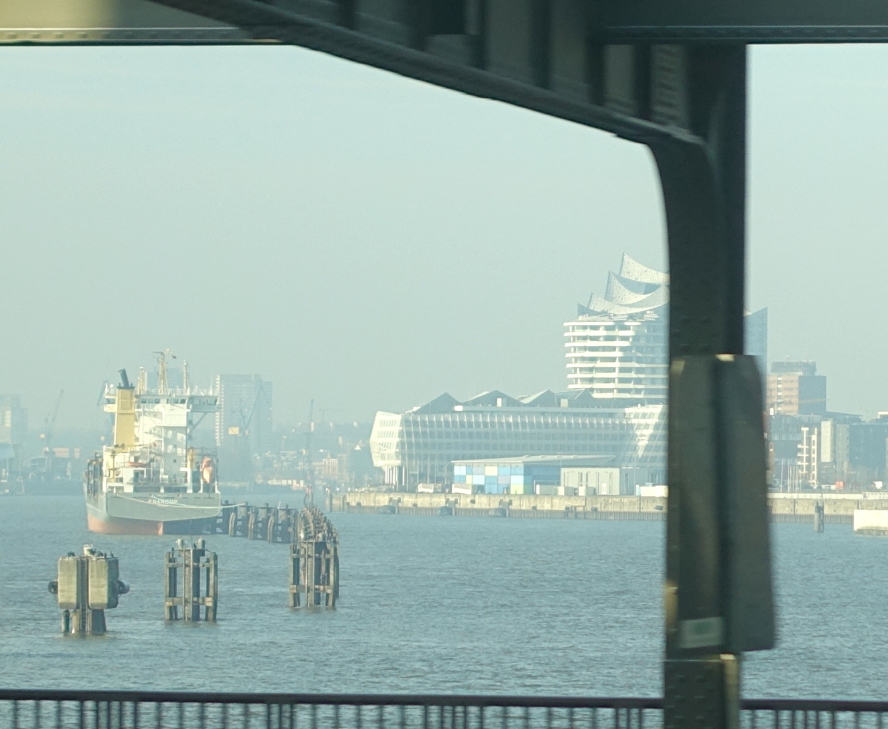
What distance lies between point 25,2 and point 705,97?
13.3ft

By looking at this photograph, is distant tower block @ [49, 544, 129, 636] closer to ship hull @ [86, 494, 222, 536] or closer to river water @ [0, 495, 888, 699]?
river water @ [0, 495, 888, 699]

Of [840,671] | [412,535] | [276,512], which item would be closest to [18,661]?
[840,671]

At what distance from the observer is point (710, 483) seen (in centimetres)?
810

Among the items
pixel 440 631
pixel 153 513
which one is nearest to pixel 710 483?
pixel 440 631

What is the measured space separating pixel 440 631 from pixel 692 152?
68143 mm

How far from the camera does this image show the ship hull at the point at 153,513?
145625 millimetres

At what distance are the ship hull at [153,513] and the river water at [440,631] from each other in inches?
357

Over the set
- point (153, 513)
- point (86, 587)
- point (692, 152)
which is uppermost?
→ point (692, 152)

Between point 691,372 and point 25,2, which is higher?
point 25,2

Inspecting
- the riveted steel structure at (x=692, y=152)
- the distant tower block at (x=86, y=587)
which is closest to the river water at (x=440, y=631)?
the distant tower block at (x=86, y=587)

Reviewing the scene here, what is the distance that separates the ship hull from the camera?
145625 mm

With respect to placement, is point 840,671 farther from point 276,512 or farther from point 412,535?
point 412,535

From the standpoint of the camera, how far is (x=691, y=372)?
8.21 meters

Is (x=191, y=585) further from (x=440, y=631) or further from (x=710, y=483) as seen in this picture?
(x=710, y=483)
